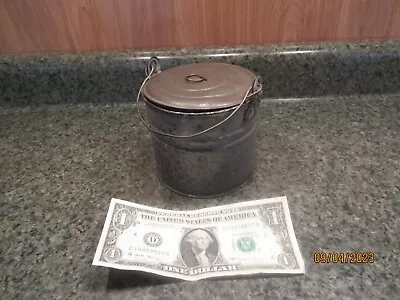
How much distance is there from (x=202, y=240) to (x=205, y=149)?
0.50 ft

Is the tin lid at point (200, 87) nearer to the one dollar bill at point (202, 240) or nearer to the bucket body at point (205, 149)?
the bucket body at point (205, 149)

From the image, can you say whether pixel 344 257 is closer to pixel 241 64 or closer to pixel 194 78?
pixel 194 78

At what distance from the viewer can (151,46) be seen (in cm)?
86

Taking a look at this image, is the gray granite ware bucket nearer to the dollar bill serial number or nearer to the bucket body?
the bucket body

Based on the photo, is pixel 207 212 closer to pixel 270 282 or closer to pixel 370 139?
pixel 270 282

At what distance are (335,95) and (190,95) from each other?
533 mm

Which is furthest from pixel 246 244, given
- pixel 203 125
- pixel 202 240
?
pixel 203 125

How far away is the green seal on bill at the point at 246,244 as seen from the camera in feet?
1.73

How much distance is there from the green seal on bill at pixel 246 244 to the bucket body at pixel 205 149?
0.12 m

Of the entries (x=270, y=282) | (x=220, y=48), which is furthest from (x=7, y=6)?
(x=270, y=282)

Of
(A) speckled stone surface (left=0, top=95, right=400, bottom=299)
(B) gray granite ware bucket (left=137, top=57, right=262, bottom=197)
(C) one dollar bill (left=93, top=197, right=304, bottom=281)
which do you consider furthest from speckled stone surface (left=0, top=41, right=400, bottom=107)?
(C) one dollar bill (left=93, top=197, right=304, bottom=281)

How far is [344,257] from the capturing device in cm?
51

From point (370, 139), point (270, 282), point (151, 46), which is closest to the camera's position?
point (270, 282)

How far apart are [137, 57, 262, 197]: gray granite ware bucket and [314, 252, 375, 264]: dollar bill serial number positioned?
7.8 inches
